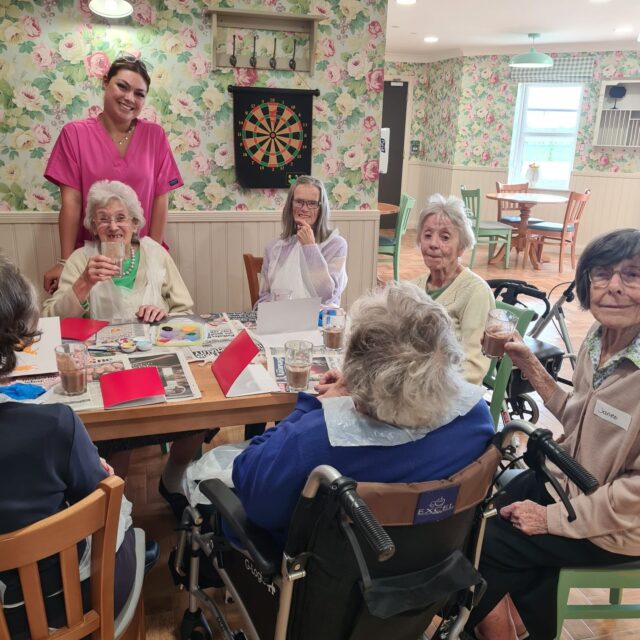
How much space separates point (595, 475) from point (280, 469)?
0.79 metres

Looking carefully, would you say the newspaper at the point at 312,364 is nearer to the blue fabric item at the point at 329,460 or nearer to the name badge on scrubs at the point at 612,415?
the blue fabric item at the point at 329,460

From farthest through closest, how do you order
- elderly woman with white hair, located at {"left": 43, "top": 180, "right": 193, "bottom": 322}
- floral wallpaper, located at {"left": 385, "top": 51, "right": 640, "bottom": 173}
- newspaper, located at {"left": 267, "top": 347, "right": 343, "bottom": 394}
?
1. floral wallpaper, located at {"left": 385, "top": 51, "right": 640, "bottom": 173}
2. elderly woman with white hair, located at {"left": 43, "top": 180, "right": 193, "bottom": 322}
3. newspaper, located at {"left": 267, "top": 347, "right": 343, "bottom": 394}

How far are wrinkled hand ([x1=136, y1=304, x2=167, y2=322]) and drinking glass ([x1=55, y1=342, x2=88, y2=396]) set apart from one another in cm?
57

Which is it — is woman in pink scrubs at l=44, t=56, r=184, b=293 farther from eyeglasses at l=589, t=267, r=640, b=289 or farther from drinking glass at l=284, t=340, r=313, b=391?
eyeglasses at l=589, t=267, r=640, b=289

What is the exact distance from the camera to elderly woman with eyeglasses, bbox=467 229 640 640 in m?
1.34

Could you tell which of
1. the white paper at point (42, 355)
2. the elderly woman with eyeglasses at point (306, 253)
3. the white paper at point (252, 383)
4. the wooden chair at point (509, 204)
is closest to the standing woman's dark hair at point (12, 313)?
the white paper at point (42, 355)

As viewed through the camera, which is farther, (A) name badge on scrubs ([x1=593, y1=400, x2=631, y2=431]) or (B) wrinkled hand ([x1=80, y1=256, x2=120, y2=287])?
(B) wrinkled hand ([x1=80, y1=256, x2=120, y2=287])

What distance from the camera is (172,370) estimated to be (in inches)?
68.7

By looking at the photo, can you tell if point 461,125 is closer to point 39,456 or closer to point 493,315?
point 493,315

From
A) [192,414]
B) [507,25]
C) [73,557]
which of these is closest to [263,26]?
[192,414]

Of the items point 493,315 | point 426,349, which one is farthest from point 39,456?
point 493,315

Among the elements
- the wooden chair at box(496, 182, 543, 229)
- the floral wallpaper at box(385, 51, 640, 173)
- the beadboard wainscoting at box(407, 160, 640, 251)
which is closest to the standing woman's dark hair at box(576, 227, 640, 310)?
the wooden chair at box(496, 182, 543, 229)

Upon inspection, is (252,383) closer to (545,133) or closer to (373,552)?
(373,552)

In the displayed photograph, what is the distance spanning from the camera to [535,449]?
1.15m
